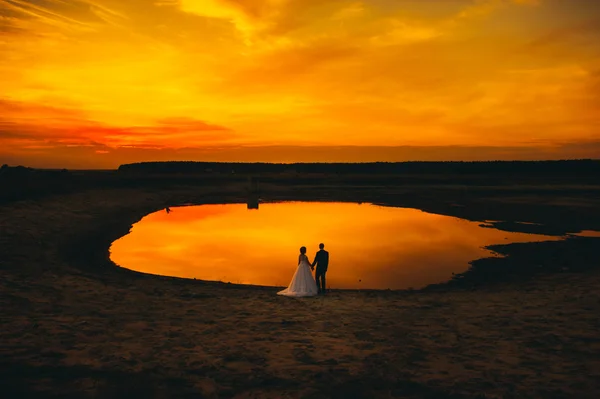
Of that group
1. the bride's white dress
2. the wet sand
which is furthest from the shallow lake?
the bride's white dress

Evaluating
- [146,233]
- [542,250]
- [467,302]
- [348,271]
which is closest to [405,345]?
[467,302]

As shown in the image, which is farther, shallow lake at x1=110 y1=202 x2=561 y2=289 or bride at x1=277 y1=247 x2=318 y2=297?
shallow lake at x1=110 y1=202 x2=561 y2=289

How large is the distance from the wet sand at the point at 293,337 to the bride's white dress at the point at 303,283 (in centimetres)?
68

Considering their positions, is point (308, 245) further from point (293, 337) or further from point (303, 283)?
point (293, 337)

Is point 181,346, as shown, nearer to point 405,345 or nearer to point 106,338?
point 106,338

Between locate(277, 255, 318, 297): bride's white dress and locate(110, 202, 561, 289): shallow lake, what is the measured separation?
11.8 ft

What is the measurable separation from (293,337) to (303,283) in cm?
490

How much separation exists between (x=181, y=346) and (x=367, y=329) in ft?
15.6

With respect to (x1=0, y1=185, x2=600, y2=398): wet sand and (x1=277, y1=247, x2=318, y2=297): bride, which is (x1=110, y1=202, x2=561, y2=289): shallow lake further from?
(x1=277, y1=247, x2=318, y2=297): bride

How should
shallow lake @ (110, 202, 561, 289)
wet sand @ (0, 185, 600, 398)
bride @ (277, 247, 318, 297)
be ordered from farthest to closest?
shallow lake @ (110, 202, 561, 289), bride @ (277, 247, 318, 297), wet sand @ (0, 185, 600, 398)

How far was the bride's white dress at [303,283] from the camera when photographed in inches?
676

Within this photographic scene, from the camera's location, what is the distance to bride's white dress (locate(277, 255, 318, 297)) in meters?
17.2

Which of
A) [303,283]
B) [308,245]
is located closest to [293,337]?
[303,283]

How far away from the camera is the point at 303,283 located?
56.7 ft
